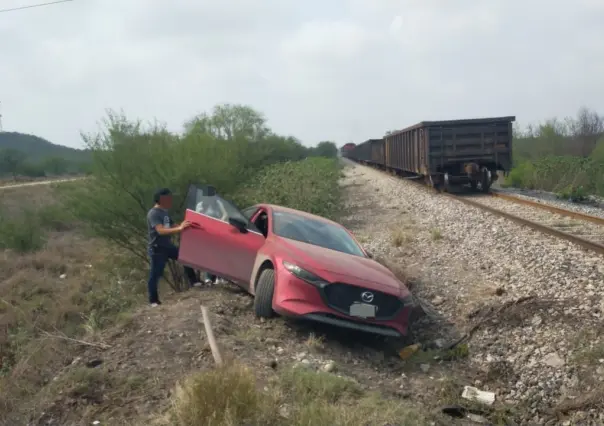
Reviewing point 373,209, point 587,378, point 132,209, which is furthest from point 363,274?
point 373,209

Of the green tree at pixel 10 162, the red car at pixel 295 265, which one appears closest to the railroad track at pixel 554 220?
the red car at pixel 295 265

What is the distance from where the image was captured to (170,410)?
442 centimetres

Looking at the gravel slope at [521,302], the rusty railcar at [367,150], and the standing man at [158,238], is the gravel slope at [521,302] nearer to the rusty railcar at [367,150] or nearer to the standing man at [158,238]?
the standing man at [158,238]

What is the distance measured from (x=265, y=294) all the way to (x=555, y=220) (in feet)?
29.7

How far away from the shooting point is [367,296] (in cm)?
698

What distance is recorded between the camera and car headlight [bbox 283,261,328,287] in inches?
270

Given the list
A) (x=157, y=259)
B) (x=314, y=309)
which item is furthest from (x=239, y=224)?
(x=314, y=309)

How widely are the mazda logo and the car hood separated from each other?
0.31ft

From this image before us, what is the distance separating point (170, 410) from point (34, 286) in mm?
14843

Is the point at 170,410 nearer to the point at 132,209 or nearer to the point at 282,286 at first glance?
the point at 282,286

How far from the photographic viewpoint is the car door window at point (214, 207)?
→ 8.23 metres

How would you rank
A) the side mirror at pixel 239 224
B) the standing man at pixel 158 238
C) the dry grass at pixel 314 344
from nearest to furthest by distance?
the dry grass at pixel 314 344
the side mirror at pixel 239 224
the standing man at pixel 158 238

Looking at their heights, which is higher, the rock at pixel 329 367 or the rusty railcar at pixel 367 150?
the rusty railcar at pixel 367 150

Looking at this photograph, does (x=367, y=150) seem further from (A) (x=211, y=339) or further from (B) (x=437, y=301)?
(A) (x=211, y=339)
